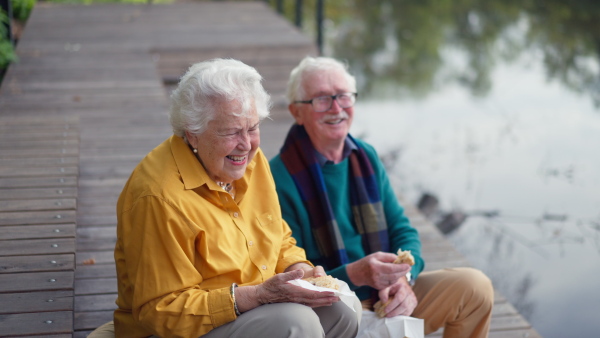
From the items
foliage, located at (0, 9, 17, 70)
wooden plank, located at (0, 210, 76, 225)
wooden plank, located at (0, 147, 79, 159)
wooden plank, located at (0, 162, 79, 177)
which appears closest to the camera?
wooden plank, located at (0, 210, 76, 225)

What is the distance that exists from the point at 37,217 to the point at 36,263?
0.26m

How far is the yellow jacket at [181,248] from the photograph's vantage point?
1.68m

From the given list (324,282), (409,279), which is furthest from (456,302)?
(324,282)

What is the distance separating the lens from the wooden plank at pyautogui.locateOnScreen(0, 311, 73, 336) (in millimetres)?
1817

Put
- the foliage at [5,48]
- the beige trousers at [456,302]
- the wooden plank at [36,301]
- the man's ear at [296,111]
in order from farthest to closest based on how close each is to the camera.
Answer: the foliage at [5,48]
the man's ear at [296,111]
the beige trousers at [456,302]
the wooden plank at [36,301]

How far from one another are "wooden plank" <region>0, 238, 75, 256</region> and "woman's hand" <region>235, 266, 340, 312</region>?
74cm

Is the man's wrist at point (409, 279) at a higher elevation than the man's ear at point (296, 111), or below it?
below

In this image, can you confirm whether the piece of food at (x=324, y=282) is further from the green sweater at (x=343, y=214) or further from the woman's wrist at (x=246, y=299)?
the green sweater at (x=343, y=214)

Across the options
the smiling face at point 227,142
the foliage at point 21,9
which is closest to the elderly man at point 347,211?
the smiling face at point 227,142

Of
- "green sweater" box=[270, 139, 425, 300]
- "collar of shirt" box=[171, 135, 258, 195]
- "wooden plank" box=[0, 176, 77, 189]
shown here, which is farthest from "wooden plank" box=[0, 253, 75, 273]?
"green sweater" box=[270, 139, 425, 300]

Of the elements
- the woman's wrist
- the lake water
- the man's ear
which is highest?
the man's ear

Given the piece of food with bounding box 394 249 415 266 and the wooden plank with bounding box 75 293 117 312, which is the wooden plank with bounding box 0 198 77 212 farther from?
the piece of food with bounding box 394 249 415 266

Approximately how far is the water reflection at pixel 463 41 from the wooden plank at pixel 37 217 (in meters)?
5.24

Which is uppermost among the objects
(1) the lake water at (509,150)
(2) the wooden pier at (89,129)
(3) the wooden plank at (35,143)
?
(3) the wooden plank at (35,143)
